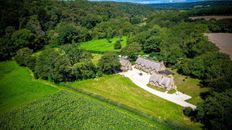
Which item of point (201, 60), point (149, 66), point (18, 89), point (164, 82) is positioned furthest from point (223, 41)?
point (18, 89)

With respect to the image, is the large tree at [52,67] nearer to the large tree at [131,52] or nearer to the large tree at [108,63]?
the large tree at [108,63]

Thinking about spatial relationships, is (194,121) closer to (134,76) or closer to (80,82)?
(134,76)

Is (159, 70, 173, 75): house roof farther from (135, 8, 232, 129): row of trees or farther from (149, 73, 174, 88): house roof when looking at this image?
(149, 73, 174, 88): house roof

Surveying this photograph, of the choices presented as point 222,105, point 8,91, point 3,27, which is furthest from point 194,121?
point 3,27

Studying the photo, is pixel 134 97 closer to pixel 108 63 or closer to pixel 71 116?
pixel 108 63

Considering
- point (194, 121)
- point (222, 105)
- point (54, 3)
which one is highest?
point (54, 3)

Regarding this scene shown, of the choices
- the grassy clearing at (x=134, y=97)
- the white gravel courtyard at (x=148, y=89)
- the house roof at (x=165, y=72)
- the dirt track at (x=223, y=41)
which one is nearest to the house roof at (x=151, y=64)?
the house roof at (x=165, y=72)

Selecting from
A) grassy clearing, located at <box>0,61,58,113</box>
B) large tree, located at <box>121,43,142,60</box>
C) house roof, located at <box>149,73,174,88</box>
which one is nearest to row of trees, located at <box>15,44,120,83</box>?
grassy clearing, located at <box>0,61,58,113</box>
